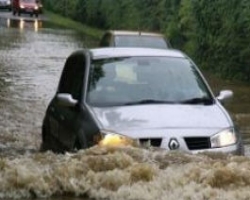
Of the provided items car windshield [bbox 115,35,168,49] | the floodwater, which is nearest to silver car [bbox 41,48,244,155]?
the floodwater

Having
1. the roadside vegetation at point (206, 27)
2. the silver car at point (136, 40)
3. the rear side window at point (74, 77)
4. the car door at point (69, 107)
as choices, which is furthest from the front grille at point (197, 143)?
the roadside vegetation at point (206, 27)

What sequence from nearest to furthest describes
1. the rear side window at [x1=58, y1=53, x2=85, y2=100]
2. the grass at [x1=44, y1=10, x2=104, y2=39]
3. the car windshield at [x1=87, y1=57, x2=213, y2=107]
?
the car windshield at [x1=87, y1=57, x2=213, y2=107] < the rear side window at [x1=58, y1=53, x2=85, y2=100] < the grass at [x1=44, y1=10, x2=104, y2=39]

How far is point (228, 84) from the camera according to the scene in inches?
899

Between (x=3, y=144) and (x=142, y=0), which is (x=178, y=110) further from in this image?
(x=142, y=0)

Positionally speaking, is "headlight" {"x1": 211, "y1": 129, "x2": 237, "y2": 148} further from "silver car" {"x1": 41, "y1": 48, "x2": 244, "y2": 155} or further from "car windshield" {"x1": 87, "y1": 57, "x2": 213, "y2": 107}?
"car windshield" {"x1": 87, "y1": 57, "x2": 213, "y2": 107}

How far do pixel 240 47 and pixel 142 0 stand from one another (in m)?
15.0

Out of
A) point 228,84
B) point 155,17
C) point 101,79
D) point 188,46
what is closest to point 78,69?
point 101,79

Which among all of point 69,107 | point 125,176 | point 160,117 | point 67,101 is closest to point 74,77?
point 69,107

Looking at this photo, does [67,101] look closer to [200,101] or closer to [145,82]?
[145,82]

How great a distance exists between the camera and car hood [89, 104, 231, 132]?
8575mm

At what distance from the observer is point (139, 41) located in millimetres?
19141

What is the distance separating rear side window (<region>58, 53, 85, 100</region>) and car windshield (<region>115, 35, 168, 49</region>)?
7770mm

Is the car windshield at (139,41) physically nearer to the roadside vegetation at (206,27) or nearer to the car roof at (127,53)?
the roadside vegetation at (206,27)

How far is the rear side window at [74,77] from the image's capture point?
10039 millimetres
